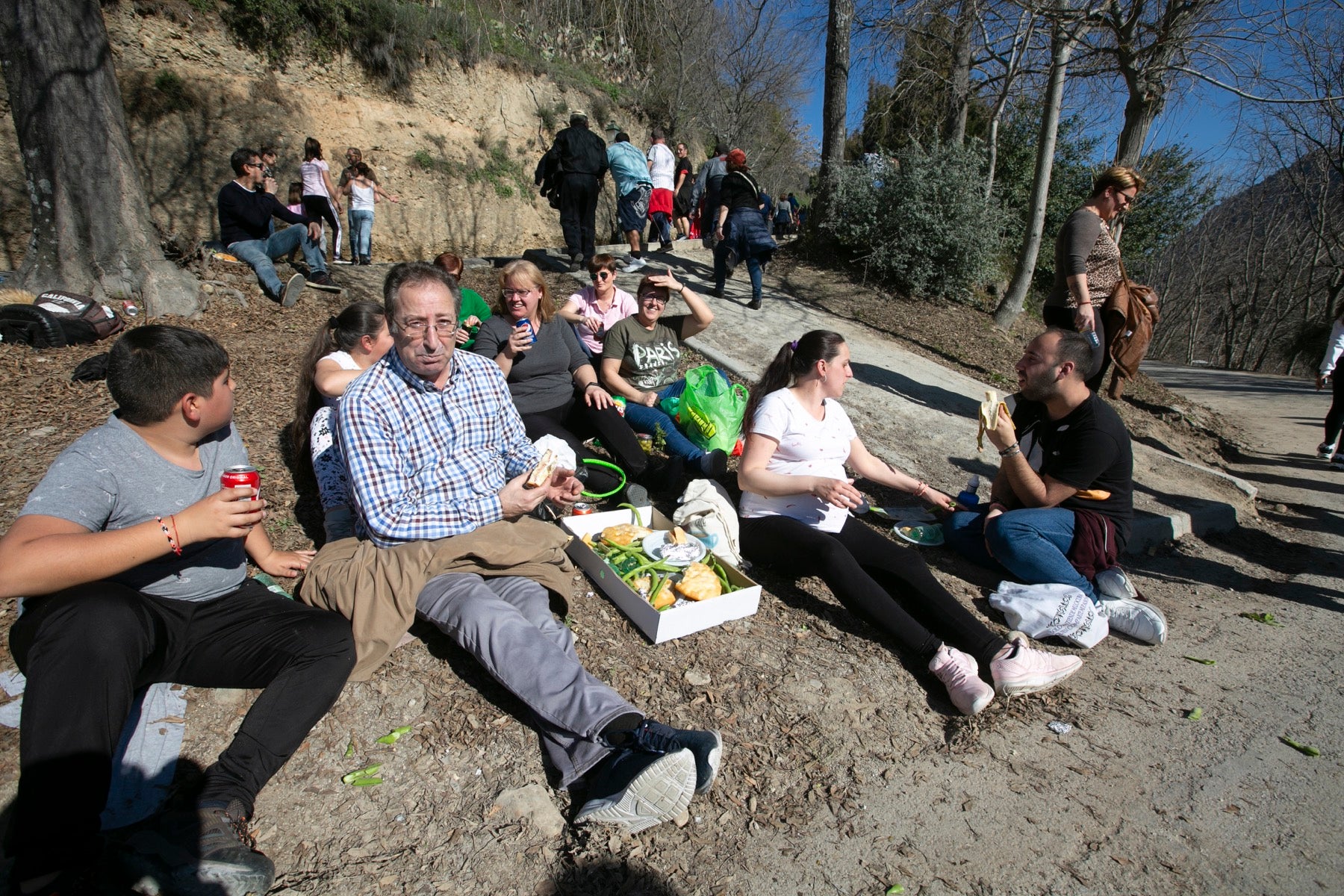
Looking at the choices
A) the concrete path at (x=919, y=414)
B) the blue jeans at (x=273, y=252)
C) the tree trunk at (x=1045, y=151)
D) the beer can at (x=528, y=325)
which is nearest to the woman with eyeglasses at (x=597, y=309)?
the beer can at (x=528, y=325)

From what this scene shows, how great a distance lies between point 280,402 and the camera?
489 centimetres

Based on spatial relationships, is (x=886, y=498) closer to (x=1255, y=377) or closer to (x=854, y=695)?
(x=854, y=695)

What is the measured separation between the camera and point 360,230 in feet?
33.0

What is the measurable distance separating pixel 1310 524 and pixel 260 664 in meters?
7.36

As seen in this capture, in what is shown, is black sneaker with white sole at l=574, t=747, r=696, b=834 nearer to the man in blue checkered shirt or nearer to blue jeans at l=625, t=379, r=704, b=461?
the man in blue checkered shirt

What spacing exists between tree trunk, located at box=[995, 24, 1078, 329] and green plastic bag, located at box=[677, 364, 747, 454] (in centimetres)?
647

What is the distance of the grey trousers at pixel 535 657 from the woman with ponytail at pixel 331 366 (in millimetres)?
1328

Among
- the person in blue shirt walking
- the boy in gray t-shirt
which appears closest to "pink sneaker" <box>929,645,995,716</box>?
the boy in gray t-shirt

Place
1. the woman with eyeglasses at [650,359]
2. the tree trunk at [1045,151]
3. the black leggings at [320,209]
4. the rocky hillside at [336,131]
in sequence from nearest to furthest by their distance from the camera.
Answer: the woman with eyeglasses at [650,359]
the tree trunk at [1045,151]
the black leggings at [320,209]
the rocky hillside at [336,131]

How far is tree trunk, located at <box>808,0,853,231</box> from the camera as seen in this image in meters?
10.4

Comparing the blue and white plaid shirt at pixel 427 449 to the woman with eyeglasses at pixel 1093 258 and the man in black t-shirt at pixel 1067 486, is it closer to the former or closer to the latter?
the man in black t-shirt at pixel 1067 486

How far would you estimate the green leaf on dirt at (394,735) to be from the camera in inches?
94.5

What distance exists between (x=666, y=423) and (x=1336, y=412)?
7.18 metres

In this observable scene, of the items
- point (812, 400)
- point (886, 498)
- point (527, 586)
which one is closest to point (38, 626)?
point (527, 586)
